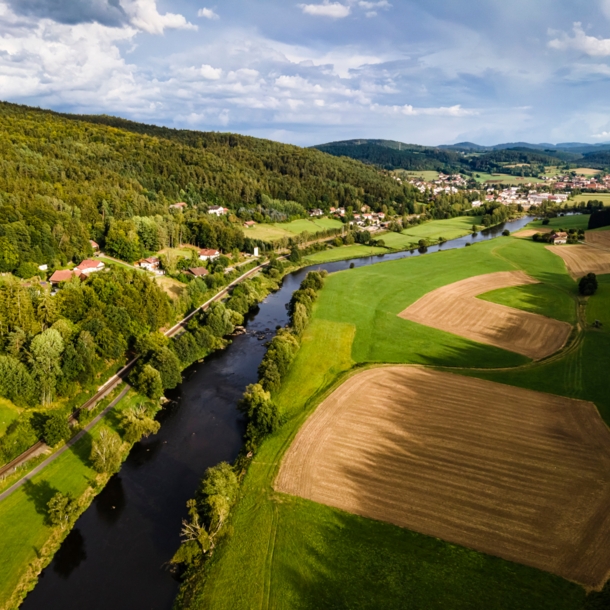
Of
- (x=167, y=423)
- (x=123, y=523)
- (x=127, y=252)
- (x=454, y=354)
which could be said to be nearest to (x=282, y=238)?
(x=127, y=252)

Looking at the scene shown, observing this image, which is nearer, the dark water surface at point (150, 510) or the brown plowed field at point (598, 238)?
the dark water surface at point (150, 510)

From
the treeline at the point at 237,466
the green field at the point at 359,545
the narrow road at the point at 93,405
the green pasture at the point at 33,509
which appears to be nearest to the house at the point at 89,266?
the narrow road at the point at 93,405

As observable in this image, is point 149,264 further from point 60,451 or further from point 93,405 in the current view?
point 60,451

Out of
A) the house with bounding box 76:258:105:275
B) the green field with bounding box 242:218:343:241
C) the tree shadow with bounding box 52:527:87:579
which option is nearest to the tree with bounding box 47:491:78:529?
the tree shadow with bounding box 52:527:87:579

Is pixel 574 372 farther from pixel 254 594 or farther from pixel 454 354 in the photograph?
pixel 254 594

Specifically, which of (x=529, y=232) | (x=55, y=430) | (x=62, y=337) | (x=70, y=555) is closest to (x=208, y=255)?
(x=62, y=337)

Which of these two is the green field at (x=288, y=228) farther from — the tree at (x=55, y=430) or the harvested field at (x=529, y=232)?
the tree at (x=55, y=430)

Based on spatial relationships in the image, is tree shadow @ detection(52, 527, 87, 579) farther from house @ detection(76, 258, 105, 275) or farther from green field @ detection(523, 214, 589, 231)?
green field @ detection(523, 214, 589, 231)
